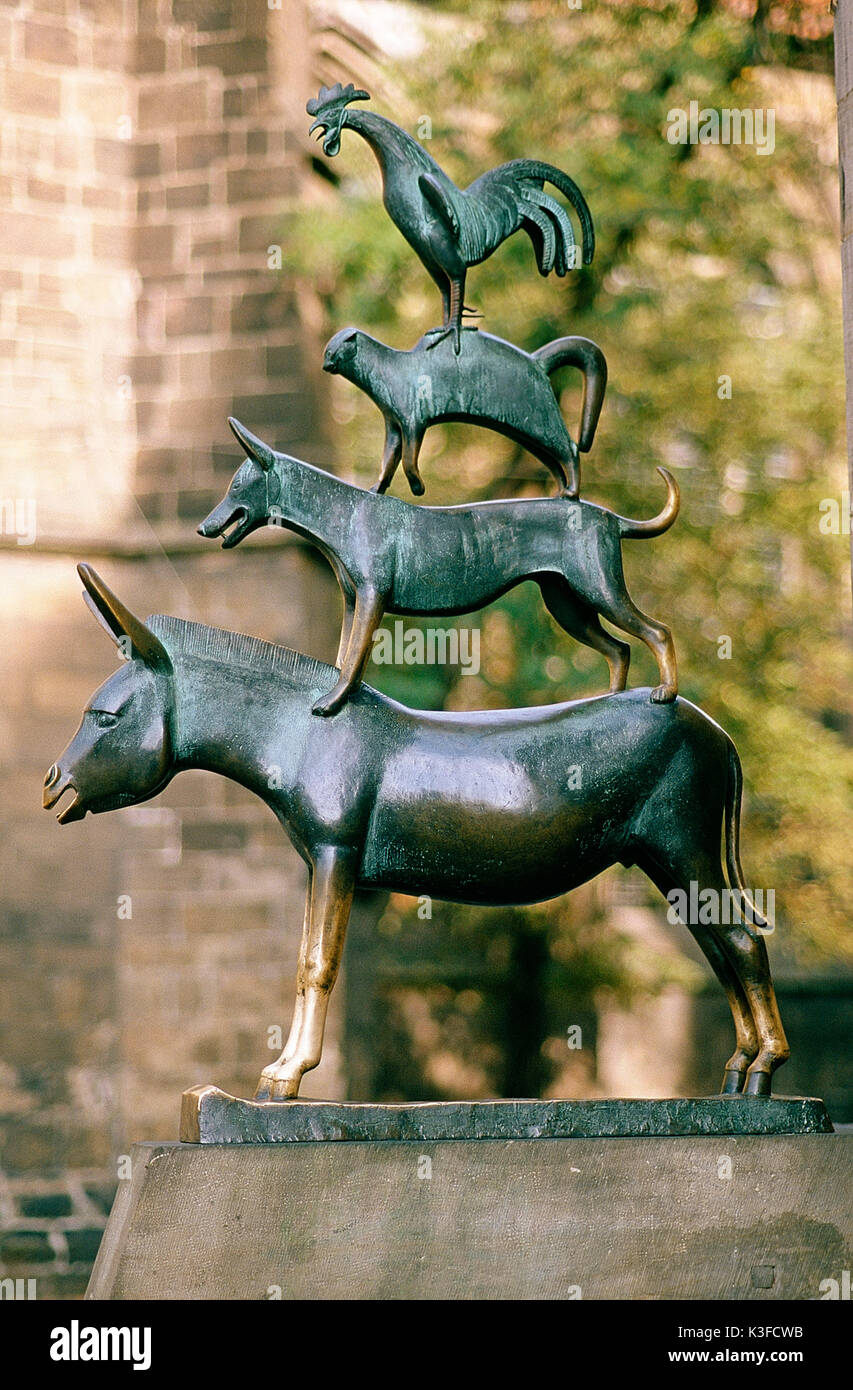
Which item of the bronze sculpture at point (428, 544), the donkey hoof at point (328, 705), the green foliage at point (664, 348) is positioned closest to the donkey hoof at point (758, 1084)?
the bronze sculpture at point (428, 544)

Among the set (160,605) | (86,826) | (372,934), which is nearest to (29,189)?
(160,605)

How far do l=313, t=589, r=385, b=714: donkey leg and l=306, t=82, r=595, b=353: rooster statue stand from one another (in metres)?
0.71

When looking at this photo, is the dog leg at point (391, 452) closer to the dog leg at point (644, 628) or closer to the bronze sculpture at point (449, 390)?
the bronze sculpture at point (449, 390)

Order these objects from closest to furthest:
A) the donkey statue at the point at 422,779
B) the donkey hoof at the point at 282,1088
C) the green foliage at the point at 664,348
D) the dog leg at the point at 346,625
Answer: the donkey hoof at the point at 282,1088 < the donkey statue at the point at 422,779 < the dog leg at the point at 346,625 < the green foliage at the point at 664,348

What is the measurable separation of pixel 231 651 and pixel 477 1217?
1.41 metres

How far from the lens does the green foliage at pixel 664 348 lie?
1190cm

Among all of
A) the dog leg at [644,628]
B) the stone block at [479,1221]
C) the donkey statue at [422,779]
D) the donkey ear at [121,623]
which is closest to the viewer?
the stone block at [479,1221]

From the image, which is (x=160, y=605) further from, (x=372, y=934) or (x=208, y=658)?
(x=208, y=658)

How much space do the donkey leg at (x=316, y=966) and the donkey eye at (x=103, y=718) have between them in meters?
0.57

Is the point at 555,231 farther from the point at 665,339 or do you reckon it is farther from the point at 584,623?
the point at 665,339

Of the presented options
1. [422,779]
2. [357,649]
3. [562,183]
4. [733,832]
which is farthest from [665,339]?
[422,779]

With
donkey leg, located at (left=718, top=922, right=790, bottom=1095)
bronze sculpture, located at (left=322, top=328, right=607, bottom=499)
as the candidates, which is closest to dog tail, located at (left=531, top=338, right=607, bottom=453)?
bronze sculpture, located at (left=322, top=328, right=607, bottom=499)

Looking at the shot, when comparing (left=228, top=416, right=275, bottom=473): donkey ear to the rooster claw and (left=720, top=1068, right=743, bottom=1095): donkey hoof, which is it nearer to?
the rooster claw

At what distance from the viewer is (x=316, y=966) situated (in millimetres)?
3945
